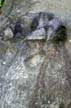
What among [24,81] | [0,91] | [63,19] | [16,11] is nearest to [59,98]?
[24,81]

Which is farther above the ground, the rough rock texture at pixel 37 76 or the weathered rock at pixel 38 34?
the weathered rock at pixel 38 34

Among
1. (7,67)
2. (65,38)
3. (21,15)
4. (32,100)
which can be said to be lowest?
(32,100)

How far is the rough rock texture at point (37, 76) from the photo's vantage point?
2.78 metres

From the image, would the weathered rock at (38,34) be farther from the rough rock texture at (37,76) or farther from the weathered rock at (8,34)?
the weathered rock at (8,34)

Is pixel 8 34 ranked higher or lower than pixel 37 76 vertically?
higher

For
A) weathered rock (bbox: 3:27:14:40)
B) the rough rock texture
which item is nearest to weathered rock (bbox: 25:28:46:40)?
the rough rock texture

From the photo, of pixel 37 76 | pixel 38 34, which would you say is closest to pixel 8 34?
pixel 38 34

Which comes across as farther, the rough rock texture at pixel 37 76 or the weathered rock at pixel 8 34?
the weathered rock at pixel 8 34

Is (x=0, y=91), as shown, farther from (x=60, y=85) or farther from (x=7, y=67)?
(x=60, y=85)

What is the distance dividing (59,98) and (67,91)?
0.31ft

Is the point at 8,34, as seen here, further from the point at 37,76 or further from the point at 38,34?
the point at 37,76

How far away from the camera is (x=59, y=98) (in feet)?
9.15

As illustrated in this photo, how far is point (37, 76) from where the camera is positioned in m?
2.82

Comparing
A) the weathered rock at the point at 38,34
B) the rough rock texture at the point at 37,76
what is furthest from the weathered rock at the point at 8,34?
the weathered rock at the point at 38,34
